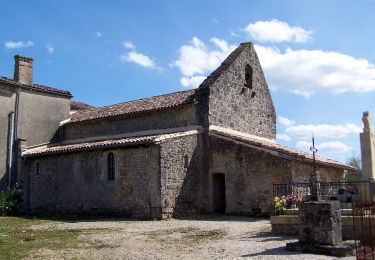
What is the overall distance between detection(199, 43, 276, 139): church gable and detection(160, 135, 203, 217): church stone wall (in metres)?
1.95

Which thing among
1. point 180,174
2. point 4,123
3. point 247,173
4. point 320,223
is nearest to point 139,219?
point 180,174

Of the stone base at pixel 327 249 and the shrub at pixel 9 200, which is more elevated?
the shrub at pixel 9 200

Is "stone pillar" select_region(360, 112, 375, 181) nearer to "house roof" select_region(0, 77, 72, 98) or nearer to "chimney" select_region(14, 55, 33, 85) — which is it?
"house roof" select_region(0, 77, 72, 98)

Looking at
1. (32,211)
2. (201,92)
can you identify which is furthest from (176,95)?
(32,211)

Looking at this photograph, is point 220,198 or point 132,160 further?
point 220,198

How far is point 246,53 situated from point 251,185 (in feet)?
27.6

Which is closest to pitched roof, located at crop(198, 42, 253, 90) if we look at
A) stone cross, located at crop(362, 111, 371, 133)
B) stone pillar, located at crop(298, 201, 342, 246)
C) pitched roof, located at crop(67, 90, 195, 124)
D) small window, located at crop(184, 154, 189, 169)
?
pitched roof, located at crop(67, 90, 195, 124)

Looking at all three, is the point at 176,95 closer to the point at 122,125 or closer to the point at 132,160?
the point at 122,125

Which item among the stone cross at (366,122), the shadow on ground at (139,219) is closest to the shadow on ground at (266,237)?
the stone cross at (366,122)

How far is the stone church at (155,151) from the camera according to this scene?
18844 millimetres

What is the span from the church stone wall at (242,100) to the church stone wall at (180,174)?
195cm

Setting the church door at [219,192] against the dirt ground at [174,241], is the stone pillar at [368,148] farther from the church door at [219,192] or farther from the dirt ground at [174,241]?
the church door at [219,192]

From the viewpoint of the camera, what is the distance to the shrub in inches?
885

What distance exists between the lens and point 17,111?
23.9m
